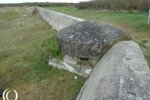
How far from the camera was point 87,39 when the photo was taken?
32.6 feet

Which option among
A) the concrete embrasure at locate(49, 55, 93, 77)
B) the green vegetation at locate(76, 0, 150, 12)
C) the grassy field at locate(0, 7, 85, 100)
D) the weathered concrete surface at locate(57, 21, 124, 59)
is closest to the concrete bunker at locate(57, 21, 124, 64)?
the weathered concrete surface at locate(57, 21, 124, 59)

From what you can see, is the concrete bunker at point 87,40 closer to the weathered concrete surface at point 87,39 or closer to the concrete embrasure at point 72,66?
the weathered concrete surface at point 87,39

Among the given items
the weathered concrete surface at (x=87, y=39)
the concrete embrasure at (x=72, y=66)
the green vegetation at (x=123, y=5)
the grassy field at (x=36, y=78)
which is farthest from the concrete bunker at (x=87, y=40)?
the green vegetation at (x=123, y=5)

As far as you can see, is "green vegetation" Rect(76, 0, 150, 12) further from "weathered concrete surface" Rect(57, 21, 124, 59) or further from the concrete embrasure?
the concrete embrasure

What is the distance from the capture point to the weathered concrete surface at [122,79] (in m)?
5.89

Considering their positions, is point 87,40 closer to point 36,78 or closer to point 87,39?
point 87,39

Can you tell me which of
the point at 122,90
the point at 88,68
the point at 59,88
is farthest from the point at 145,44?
the point at 122,90

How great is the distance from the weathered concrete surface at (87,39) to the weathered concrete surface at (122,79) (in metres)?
0.80


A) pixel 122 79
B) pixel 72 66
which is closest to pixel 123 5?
pixel 72 66

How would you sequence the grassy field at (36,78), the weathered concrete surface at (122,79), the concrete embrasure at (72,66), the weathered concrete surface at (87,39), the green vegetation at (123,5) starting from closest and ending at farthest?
1. the weathered concrete surface at (122,79)
2. the grassy field at (36,78)
3. the weathered concrete surface at (87,39)
4. the concrete embrasure at (72,66)
5. the green vegetation at (123,5)

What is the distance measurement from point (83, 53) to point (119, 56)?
5.85 feet

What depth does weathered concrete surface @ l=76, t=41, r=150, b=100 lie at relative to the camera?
5.89 metres

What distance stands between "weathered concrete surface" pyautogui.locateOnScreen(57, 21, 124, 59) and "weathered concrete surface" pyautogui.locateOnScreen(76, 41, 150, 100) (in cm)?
80

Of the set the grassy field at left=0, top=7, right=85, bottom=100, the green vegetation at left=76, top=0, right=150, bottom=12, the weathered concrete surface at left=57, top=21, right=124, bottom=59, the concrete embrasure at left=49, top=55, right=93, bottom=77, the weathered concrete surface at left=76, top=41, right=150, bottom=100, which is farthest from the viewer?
the green vegetation at left=76, top=0, right=150, bottom=12
